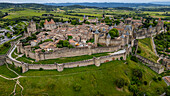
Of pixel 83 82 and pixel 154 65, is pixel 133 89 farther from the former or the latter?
pixel 154 65

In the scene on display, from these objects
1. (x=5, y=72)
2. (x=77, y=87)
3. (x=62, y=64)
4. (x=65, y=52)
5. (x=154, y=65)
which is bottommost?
(x=77, y=87)

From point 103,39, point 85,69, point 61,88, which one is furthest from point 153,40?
point 61,88

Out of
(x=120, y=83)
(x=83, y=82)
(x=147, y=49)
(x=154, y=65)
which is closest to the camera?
(x=120, y=83)

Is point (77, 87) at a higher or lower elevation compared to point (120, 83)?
lower

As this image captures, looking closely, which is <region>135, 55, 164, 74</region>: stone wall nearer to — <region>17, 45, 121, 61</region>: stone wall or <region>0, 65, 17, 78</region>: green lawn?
<region>17, 45, 121, 61</region>: stone wall

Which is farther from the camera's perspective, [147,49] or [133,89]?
[147,49]

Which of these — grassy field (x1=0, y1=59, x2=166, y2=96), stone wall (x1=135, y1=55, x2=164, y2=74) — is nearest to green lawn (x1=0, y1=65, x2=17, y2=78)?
grassy field (x1=0, y1=59, x2=166, y2=96)

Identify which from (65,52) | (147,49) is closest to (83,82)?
(65,52)

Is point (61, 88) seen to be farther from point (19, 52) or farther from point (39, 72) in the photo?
point (19, 52)
